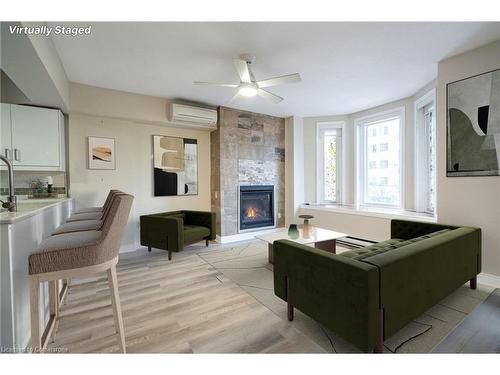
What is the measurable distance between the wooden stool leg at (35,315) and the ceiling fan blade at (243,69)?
2.21 meters

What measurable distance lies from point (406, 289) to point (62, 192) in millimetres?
4141

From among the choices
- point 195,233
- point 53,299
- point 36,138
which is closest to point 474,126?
point 195,233

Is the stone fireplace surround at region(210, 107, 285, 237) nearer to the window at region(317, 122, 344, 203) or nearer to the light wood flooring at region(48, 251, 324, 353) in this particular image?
the window at region(317, 122, 344, 203)

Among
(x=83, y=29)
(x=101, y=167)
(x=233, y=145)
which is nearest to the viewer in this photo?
(x=83, y=29)

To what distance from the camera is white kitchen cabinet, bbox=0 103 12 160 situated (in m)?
2.52

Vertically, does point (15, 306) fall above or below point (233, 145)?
below

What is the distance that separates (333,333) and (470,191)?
219cm

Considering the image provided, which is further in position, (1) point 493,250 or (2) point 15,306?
(1) point 493,250

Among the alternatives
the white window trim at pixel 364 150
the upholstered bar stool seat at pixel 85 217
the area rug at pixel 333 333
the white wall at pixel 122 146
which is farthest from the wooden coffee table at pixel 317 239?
the white wall at pixel 122 146

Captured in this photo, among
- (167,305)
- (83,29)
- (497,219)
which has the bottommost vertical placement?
(167,305)

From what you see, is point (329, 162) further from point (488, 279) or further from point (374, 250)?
point (374, 250)
